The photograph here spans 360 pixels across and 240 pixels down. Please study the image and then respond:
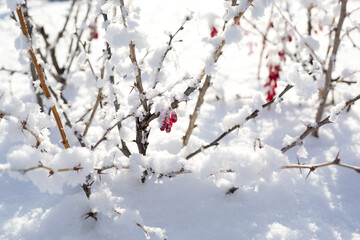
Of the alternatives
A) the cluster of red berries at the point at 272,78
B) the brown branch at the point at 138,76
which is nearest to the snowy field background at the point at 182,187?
the brown branch at the point at 138,76

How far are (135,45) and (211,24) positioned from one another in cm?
75

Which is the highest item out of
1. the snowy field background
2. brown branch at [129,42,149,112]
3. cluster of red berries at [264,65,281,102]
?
cluster of red berries at [264,65,281,102]

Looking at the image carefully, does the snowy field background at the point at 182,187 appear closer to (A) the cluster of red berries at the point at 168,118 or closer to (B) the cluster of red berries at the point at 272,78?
(A) the cluster of red berries at the point at 168,118

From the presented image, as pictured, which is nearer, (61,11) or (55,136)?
(55,136)

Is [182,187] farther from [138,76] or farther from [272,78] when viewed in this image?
[272,78]

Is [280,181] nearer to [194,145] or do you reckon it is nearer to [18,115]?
[194,145]

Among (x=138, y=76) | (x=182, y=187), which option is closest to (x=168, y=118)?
(x=138, y=76)

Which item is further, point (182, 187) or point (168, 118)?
point (182, 187)

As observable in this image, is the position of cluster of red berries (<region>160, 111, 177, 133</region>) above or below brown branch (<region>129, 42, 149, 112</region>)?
below

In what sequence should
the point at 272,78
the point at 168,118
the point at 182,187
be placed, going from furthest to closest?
1. the point at 272,78
2. the point at 182,187
3. the point at 168,118

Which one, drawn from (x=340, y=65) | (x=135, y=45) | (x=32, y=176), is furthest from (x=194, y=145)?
(x=340, y=65)

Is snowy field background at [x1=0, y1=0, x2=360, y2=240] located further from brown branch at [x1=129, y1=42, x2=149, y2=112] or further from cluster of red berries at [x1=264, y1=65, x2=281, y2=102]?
cluster of red berries at [x1=264, y1=65, x2=281, y2=102]

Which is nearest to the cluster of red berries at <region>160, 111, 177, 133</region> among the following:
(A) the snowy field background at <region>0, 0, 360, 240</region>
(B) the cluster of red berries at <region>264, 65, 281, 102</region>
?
(A) the snowy field background at <region>0, 0, 360, 240</region>

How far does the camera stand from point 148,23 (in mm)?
3836
